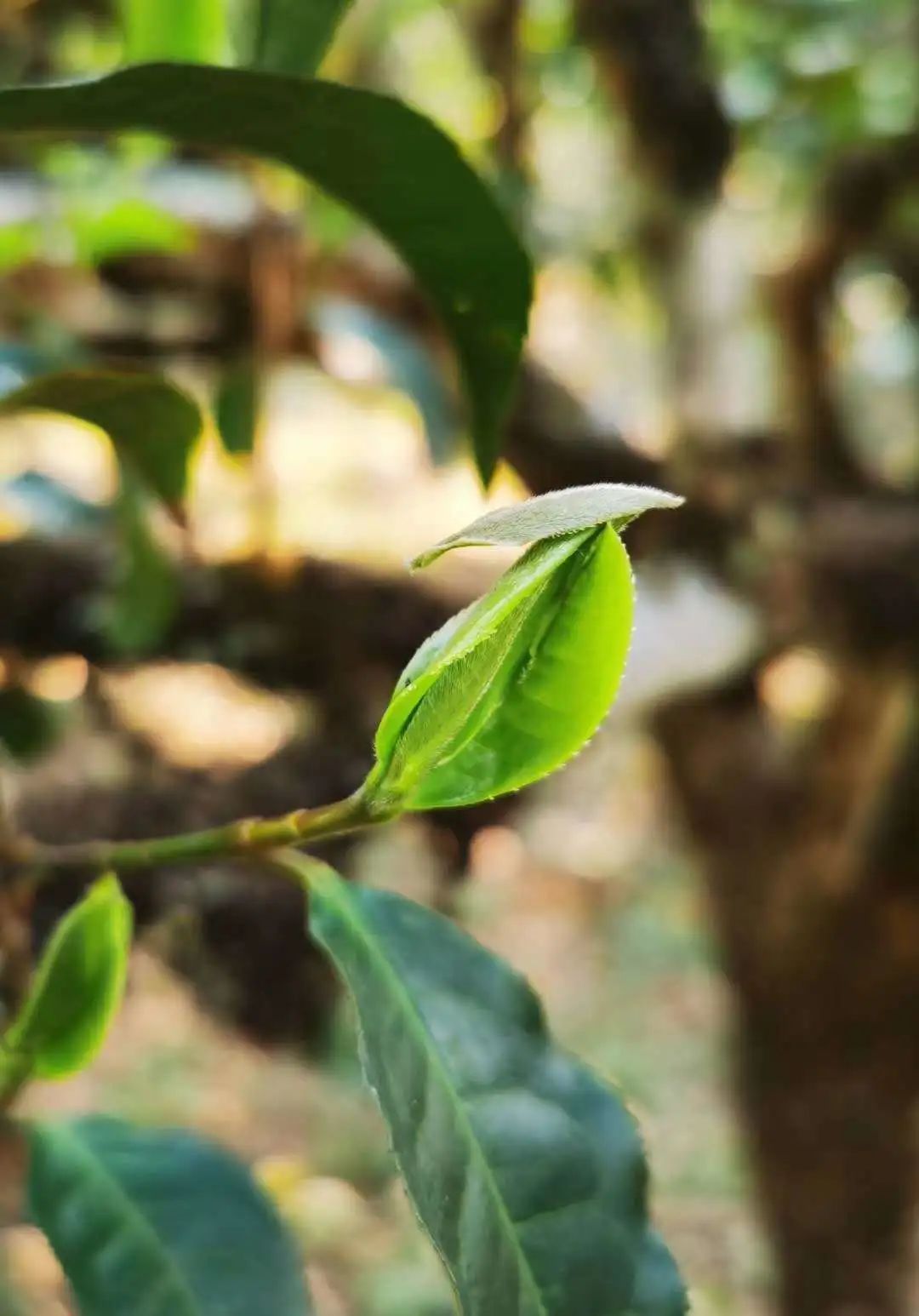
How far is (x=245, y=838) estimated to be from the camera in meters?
0.29

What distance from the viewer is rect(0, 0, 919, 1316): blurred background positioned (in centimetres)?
80

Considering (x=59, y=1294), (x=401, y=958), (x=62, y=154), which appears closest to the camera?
(x=401, y=958)

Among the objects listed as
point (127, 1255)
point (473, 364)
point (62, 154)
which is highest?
point (62, 154)

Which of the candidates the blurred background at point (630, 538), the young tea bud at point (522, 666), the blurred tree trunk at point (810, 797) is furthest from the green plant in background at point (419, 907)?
the blurred tree trunk at point (810, 797)

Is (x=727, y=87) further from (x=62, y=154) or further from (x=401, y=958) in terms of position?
(x=401, y=958)

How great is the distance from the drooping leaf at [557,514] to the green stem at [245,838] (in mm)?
79

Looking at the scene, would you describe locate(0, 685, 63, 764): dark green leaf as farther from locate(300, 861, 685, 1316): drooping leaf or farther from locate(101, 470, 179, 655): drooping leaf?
locate(300, 861, 685, 1316): drooping leaf

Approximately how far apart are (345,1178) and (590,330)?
2.07m

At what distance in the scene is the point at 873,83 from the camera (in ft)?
4.42

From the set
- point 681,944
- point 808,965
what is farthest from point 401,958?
point 681,944

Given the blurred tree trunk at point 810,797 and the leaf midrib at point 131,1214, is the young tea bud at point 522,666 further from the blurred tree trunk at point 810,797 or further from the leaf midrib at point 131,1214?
the blurred tree trunk at point 810,797

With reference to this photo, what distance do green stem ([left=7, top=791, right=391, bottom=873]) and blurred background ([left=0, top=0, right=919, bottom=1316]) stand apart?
0.67 ft

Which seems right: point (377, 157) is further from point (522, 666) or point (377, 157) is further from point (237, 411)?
point (237, 411)

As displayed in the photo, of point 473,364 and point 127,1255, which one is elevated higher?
point 473,364
